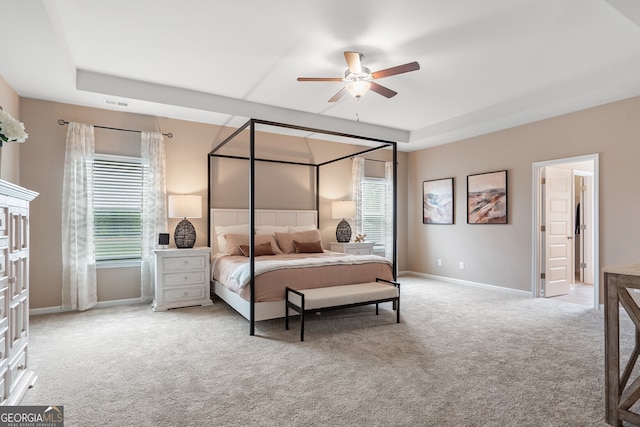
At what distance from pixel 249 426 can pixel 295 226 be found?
4259 mm

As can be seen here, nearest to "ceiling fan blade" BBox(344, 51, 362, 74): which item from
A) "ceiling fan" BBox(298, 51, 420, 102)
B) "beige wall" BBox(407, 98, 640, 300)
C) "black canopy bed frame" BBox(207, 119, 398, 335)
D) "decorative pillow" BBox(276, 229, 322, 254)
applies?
"ceiling fan" BBox(298, 51, 420, 102)

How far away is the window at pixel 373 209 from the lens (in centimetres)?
706

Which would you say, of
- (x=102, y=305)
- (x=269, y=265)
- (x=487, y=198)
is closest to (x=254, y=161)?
(x=269, y=265)

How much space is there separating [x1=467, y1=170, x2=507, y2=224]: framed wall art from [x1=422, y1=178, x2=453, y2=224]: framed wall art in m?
0.40

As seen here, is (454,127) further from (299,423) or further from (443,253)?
(299,423)

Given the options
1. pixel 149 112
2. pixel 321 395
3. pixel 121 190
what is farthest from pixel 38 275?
pixel 321 395

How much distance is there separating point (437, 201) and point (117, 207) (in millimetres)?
5585

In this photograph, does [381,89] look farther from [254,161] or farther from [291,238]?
[291,238]

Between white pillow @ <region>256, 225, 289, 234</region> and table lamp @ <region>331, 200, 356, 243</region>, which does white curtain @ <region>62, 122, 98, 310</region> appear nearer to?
white pillow @ <region>256, 225, 289, 234</region>

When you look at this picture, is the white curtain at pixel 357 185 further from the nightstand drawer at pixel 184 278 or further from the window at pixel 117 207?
the window at pixel 117 207

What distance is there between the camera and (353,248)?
19.9ft

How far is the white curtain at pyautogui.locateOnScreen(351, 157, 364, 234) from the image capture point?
6789 millimetres

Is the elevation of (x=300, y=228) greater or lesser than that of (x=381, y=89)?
lesser

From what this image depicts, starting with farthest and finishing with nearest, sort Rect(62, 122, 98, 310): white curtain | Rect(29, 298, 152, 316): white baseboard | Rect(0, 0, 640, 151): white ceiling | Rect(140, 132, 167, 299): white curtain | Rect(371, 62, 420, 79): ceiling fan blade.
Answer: Rect(140, 132, 167, 299): white curtain, Rect(62, 122, 98, 310): white curtain, Rect(29, 298, 152, 316): white baseboard, Rect(371, 62, 420, 79): ceiling fan blade, Rect(0, 0, 640, 151): white ceiling
